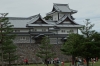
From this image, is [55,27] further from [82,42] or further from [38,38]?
[82,42]

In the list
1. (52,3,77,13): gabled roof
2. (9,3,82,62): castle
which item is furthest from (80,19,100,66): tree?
(52,3,77,13): gabled roof

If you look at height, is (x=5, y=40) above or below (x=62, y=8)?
below

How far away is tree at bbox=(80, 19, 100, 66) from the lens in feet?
80.9

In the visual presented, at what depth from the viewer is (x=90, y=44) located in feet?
80.8

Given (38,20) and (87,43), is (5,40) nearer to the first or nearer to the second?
(87,43)

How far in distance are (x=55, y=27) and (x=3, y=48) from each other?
21271 millimetres

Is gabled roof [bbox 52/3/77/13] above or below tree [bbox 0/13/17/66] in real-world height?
above

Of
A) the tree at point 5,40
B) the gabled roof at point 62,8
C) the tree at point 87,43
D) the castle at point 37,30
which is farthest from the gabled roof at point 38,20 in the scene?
the tree at point 87,43

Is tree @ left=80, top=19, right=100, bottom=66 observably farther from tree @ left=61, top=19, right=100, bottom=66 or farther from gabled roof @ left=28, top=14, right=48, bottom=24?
gabled roof @ left=28, top=14, right=48, bottom=24

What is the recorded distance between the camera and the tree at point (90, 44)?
24.7 meters

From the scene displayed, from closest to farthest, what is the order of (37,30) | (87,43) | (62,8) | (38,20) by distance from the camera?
1. (87,43)
2. (38,20)
3. (37,30)
4. (62,8)

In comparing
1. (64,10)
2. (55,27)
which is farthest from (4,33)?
(64,10)

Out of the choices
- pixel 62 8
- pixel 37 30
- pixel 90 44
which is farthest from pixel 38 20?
pixel 90 44

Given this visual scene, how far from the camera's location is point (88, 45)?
2478 centimetres
